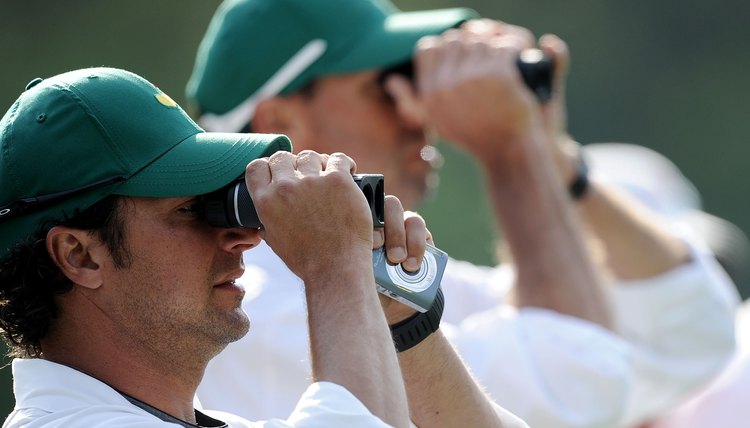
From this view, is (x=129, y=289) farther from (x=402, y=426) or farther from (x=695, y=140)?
(x=695, y=140)

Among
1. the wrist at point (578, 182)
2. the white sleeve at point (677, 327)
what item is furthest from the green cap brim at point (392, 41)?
the white sleeve at point (677, 327)

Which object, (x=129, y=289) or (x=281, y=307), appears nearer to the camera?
(x=129, y=289)

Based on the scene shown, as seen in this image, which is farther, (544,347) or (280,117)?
(280,117)

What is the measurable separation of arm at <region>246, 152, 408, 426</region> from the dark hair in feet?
0.92

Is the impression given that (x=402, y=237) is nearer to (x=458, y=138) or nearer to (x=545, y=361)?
(x=545, y=361)

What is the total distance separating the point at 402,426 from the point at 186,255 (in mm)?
460

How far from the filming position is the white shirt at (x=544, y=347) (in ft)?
10.4

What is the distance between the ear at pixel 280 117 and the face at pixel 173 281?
134cm

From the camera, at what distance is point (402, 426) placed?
203 cm

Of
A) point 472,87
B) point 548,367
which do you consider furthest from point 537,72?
point 548,367

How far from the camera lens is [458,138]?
3859 mm

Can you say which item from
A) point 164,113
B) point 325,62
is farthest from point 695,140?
point 164,113

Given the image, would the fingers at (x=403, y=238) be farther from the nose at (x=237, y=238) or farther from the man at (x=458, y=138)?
the man at (x=458, y=138)

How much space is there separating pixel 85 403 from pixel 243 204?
0.39 meters
